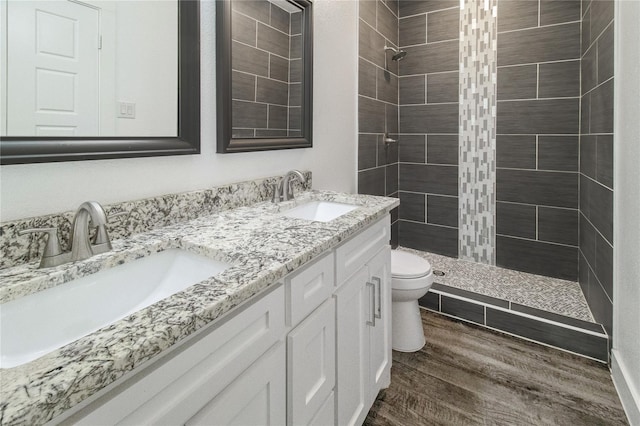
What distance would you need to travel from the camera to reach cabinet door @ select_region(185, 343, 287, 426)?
2.20ft

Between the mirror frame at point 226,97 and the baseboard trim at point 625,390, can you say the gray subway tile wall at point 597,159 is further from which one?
the mirror frame at point 226,97

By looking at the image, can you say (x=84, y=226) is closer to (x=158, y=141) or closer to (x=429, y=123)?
(x=158, y=141)

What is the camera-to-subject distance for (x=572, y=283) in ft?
8.64

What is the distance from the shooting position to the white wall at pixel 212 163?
34.8 inches

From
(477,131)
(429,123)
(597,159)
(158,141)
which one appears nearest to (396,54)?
(429,123)

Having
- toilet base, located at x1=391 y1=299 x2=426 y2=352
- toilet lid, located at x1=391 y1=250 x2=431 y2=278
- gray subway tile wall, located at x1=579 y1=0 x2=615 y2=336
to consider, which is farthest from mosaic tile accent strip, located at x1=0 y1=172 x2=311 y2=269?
gray subway tile wall, located at x1=579 y1=0 x2=615 y2=336

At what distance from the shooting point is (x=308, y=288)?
0.98 metres

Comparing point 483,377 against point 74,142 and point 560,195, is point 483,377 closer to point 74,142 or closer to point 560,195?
point 560,195

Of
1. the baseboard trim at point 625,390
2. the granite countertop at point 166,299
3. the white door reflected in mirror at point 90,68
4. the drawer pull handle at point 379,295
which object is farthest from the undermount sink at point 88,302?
the baseboard trim at point 625,390

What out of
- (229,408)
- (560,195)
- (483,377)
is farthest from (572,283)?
(229,408)

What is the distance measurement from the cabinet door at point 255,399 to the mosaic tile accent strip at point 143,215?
551 mm

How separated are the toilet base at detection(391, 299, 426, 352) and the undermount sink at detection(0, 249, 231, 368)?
1.39 meters

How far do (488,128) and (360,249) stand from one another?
2103 mm

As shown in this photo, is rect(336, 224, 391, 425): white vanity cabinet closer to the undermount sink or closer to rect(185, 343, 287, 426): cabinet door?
rect(185, 343, 287, 426): cabinet door
